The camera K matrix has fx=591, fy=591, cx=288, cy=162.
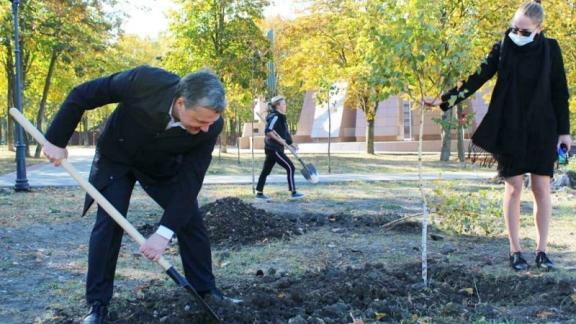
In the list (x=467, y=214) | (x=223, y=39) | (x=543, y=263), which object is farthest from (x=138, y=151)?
(x=223, y=39)

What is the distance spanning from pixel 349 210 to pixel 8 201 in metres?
5.54

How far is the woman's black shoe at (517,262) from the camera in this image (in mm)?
4496

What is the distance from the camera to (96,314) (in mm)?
3285

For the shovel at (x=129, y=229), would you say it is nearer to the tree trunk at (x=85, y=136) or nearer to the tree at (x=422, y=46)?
the tree at (x=422, y=46)

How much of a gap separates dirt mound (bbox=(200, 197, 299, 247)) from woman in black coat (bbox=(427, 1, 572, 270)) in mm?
2553

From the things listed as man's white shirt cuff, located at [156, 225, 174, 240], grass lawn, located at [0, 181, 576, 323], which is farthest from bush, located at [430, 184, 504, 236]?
man's white shirt cuff, located at [156, 225, 174, 240]

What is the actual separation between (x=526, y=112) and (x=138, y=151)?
2.92 meters

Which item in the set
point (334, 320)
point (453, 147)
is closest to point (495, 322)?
point (334, 320)

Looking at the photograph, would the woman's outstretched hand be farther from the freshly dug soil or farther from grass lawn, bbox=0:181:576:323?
the freshly dug soil

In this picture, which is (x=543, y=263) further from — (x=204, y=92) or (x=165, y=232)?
(x=204, y=92)

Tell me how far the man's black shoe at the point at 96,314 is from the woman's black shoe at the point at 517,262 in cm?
301

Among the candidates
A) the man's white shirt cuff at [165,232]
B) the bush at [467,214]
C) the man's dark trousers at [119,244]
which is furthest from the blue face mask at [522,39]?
the man's white shirt cuff at [165,232]

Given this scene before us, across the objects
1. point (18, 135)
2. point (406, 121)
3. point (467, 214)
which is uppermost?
point (406, 121)

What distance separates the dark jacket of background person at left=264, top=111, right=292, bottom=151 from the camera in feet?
31.0
